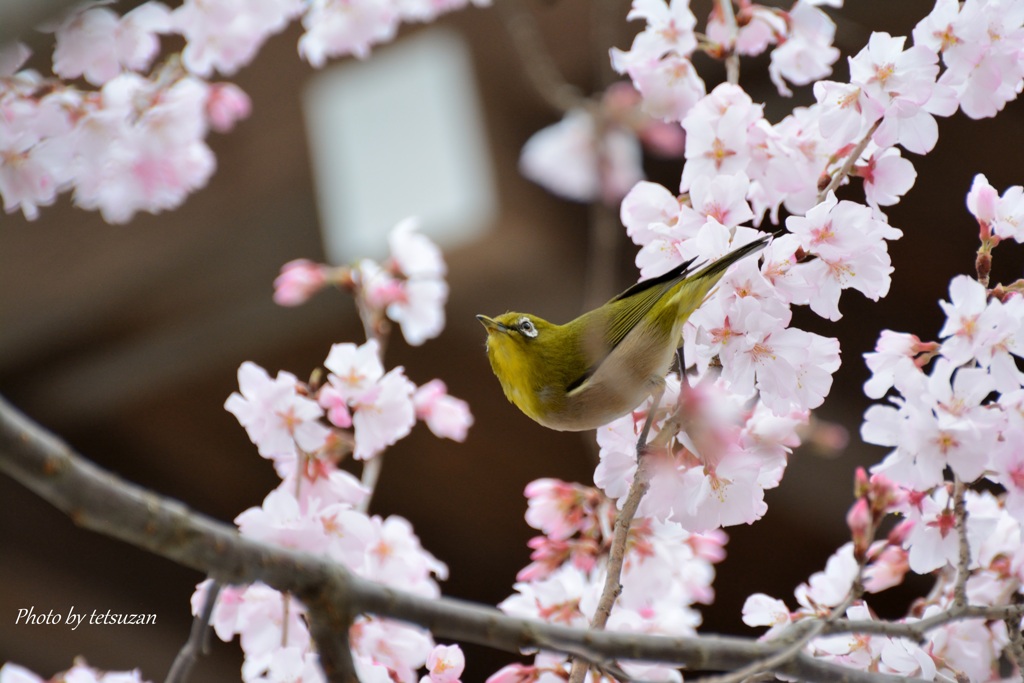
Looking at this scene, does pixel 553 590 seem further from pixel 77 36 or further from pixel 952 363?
pixel 77 36

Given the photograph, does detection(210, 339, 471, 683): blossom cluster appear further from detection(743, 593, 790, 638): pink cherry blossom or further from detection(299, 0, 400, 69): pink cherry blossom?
detection(299, 0, 400, 69): pink cherry blossom

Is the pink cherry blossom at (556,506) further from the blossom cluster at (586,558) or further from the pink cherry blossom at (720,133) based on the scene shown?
the pink cherry blossom at (720,133)

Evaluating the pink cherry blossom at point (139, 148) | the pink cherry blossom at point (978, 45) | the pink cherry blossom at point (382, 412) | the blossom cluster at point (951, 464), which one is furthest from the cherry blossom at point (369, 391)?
the pink cherry blossom at point (978, 45)

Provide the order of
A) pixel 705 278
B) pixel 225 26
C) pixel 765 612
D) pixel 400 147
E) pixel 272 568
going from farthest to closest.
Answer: pixel 400 147 < pixel 225 26 < pixel 765 612 < pixel 705 278 < pixel 272 568

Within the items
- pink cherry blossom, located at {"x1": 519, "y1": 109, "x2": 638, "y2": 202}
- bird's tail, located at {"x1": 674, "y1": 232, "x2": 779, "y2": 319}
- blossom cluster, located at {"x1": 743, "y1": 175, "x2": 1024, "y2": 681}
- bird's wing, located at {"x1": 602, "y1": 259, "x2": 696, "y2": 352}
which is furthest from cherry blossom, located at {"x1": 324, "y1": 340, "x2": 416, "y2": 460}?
pink cherry blossom, located at {"x1": 519, "y1": 109, "x2": 638, "y2": 202}

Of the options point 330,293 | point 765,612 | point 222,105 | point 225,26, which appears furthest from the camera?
point 330,293

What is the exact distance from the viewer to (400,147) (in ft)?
9.06

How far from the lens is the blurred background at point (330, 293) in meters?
2.49

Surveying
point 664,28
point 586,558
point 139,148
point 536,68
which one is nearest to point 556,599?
point 586,558

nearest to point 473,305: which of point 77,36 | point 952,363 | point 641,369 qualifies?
point 77,36

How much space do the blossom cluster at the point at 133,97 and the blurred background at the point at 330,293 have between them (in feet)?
2.15

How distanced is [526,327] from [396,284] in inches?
14.4

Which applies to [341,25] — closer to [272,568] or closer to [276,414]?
[276,414]

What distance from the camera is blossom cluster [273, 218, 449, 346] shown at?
1.52 meters
